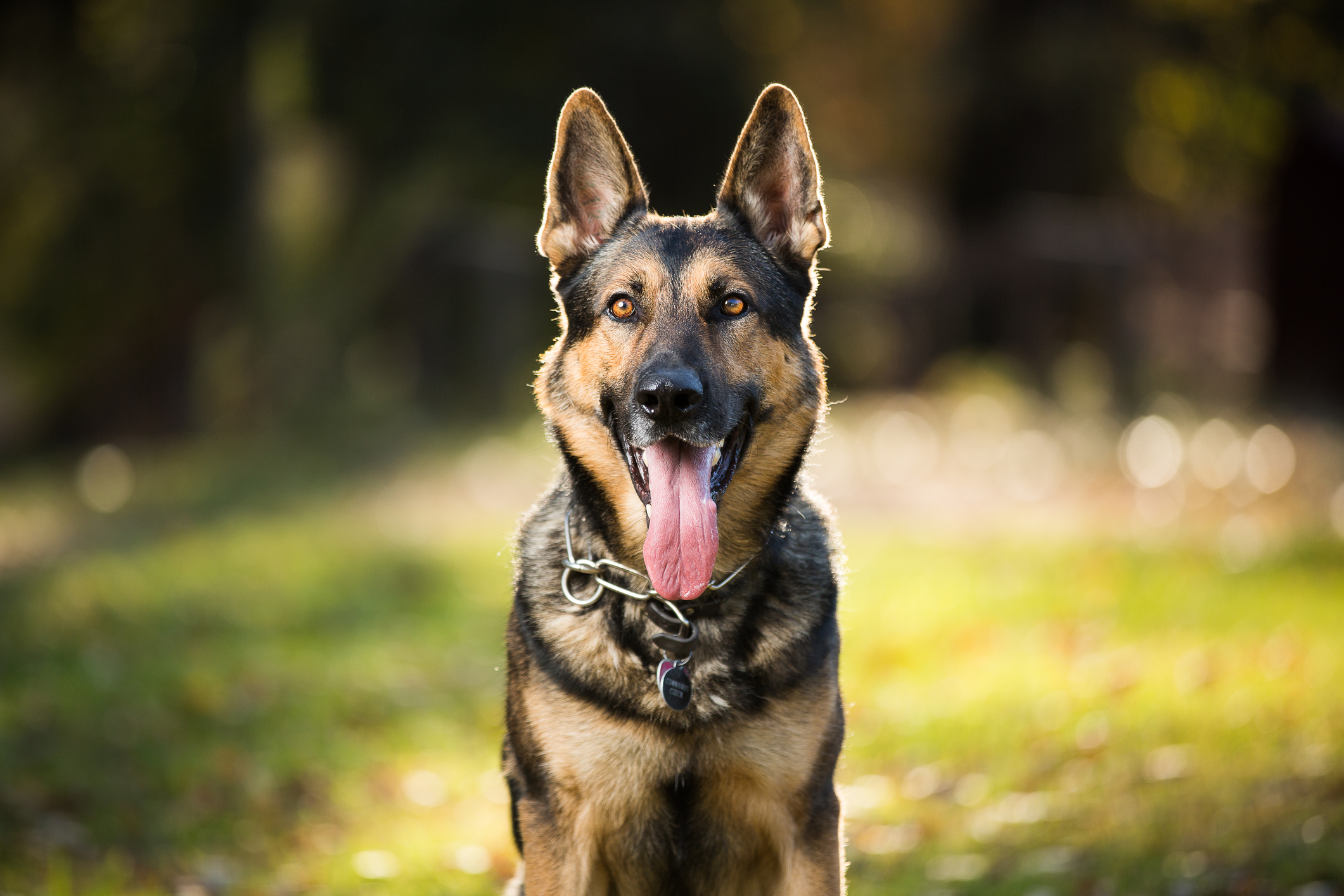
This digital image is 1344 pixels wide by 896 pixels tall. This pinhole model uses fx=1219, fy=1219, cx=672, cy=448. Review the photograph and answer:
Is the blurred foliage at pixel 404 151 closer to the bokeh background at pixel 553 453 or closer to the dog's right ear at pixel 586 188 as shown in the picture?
the bokeh background at pixel 553 453

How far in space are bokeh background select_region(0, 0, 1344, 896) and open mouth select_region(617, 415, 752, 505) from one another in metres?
Answer: 0.91

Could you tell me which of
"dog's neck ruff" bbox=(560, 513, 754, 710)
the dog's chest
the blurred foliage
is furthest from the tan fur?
the blurred foliage

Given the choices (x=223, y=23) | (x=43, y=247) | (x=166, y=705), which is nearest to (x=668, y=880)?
(x=166, y=705)

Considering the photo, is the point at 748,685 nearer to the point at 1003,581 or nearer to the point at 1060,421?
the point at 1003,581

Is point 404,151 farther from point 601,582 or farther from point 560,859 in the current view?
point 560,859

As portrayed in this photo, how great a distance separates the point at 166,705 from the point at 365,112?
31.5ft

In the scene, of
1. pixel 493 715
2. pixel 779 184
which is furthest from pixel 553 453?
pixel 779 184

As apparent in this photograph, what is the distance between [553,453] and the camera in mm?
12508

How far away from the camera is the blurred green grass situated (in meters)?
4.91

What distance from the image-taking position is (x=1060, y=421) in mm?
15109

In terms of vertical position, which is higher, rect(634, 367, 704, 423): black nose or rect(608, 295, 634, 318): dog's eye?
rect(608, 295, 634, 318): dog's eye

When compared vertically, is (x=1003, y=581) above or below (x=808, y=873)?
below

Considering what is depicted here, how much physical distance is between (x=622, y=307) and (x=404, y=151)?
1187 centimetres

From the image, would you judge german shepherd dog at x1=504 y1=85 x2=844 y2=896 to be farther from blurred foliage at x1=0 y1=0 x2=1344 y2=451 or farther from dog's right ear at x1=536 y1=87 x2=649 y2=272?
blurred foliage at x1=0 y1=0 x2=1344 y2=451
